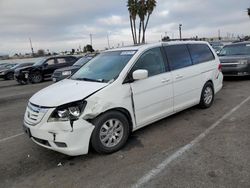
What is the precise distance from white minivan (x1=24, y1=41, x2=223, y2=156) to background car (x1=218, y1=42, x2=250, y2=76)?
15.9 feet

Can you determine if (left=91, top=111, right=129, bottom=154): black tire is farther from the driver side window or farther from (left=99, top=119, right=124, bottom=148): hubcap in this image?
the driver side window

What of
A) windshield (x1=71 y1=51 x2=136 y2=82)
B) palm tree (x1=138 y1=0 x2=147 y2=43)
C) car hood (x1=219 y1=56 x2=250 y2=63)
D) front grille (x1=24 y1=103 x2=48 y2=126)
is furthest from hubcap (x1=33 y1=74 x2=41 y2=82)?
palm tree (x1=138 y1=0 x2=147 y2=43)

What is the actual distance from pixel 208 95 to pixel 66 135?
3.99 metres

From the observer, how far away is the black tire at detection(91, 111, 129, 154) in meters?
3.78

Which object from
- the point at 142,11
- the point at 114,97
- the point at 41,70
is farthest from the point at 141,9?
the point at 114,97

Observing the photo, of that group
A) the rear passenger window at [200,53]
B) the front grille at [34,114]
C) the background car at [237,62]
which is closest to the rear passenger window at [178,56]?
the rear passenger window at [200,53]

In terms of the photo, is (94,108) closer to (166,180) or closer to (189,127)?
(166,180)

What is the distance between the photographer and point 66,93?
3.88m

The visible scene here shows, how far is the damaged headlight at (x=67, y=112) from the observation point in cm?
358

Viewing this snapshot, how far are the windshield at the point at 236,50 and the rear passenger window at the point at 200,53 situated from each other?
5236 mm

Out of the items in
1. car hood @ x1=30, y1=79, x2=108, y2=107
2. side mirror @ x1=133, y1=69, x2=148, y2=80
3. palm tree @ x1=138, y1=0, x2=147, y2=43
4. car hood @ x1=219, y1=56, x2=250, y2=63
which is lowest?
car hood @ x1=219, y1=56, x2=250, y2=63

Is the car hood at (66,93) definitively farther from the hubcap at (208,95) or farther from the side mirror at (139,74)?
the hubcap at (208,95)

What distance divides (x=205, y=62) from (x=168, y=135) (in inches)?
94.7

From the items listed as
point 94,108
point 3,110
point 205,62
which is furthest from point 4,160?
point 205,62
